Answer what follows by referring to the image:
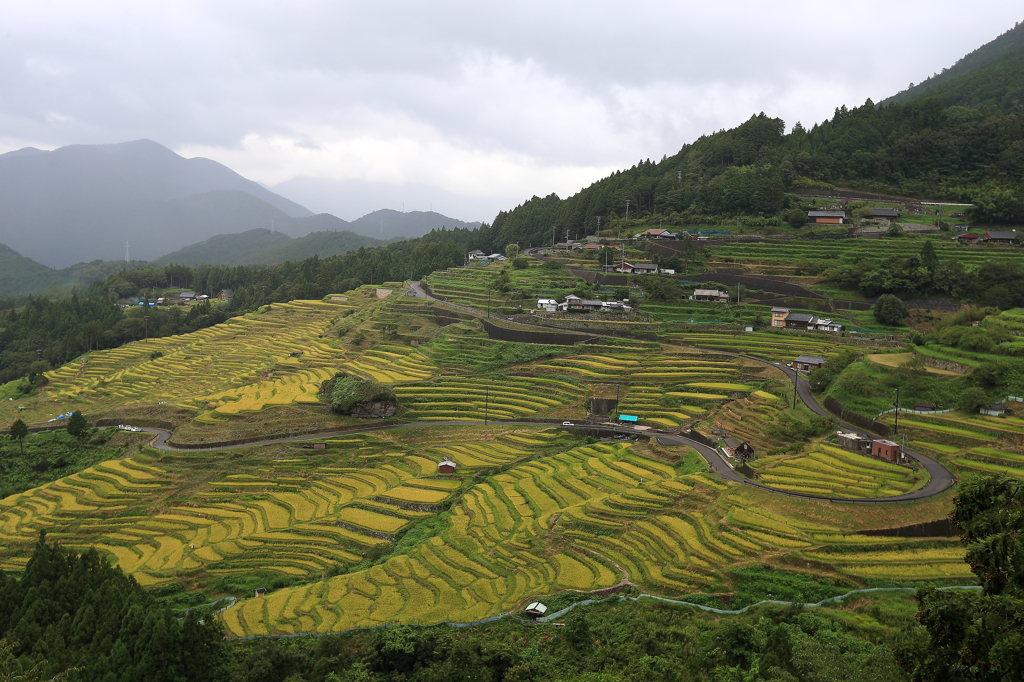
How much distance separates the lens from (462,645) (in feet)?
51.5

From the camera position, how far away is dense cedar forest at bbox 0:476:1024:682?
46.3ft

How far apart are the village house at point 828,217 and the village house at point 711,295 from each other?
1573cm

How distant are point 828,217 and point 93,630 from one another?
62414 millimetres

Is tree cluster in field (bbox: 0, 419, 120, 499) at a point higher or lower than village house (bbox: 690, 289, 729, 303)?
lower

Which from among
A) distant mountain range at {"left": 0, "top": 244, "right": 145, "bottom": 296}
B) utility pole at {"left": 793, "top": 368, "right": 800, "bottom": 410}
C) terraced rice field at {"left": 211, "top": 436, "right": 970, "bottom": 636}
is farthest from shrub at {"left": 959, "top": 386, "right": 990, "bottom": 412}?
distant mountain range at {"left": 0, "top": 244, "right": 145, "bottom": 296}

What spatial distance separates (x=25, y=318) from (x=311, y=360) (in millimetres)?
49648

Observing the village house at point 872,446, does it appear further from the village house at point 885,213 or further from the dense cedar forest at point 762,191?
the village house at point 885,213

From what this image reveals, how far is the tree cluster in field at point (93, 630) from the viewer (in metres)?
16.0

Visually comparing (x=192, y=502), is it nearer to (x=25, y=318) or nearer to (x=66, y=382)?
(x=66, y=382)

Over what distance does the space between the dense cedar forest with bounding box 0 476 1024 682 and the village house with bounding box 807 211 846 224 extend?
50151 mm

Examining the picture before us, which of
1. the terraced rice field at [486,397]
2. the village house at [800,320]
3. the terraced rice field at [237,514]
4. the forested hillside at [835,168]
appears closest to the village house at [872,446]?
the terraced rice field at [486,397]

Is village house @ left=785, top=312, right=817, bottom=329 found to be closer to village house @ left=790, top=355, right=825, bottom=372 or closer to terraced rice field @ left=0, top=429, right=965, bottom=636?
village house @ left=790, top=355, right=825, bottom=372

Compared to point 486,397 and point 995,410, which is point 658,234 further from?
point 995,410

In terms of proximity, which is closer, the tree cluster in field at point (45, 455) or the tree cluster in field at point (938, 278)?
the tree cluster in field at point (45, 455)
